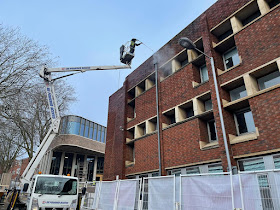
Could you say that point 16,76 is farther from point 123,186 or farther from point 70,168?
point 70,168

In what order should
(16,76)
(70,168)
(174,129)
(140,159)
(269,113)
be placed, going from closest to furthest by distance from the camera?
(269,113), (16,76), (174,129), (140,159), (70,168)

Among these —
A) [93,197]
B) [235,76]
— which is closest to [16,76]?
[93,197]

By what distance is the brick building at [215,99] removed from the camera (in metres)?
9.55

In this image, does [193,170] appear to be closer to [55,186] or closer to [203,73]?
[203,73]

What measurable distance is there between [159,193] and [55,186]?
15.6 feet

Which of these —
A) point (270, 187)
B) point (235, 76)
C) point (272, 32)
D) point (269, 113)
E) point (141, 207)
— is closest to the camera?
point (270, 187)

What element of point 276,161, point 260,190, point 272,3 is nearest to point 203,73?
point 272,3

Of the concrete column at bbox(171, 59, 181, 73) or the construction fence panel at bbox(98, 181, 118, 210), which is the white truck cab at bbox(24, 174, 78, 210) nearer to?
the construction fence panel at bbox(98, 181, 118, 210)

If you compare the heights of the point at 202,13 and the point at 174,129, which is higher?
the point at 202,13

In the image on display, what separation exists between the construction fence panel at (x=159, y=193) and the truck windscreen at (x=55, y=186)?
3.55 metres

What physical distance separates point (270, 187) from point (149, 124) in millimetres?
11570

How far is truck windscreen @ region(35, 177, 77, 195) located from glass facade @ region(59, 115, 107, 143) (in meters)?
27.3

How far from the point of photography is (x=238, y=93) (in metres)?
11.5

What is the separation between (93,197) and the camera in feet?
41.0
